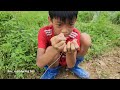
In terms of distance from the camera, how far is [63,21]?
1391mm

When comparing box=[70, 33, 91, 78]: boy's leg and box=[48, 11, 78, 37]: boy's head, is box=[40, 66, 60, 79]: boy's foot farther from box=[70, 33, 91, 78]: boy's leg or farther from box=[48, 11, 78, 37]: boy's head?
box=[48, 11, 78, 37]: boy's head

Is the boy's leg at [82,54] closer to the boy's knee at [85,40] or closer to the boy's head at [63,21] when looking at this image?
the boy's knee at [85,40]

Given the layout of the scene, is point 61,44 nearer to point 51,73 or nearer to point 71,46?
point 71,46

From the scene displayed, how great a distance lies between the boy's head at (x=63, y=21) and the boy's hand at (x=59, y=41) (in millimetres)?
45

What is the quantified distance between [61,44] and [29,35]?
0.29 meters

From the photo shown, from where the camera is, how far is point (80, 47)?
1514 mm

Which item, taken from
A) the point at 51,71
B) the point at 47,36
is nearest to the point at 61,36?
the point at 47,36

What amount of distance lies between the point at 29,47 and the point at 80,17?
0.30 meters

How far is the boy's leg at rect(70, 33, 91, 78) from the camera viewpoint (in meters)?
1.50

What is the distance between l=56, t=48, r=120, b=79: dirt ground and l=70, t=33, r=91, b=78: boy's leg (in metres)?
0.02

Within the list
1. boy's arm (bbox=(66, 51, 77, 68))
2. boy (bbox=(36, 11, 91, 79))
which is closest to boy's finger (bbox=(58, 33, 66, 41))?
boy (bbox=(36, 11, 91, 79))
